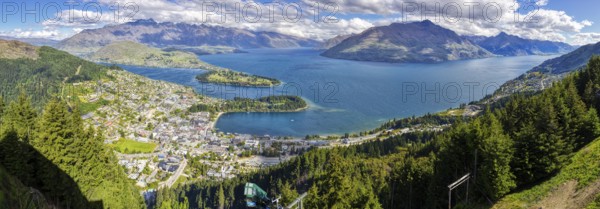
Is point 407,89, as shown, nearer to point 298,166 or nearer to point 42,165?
point 298,166

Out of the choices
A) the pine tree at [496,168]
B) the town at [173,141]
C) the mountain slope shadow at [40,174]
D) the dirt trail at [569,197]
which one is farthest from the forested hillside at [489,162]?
the town at [173,141]

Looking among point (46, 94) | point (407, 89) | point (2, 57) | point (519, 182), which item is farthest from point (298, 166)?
point (2, 57)

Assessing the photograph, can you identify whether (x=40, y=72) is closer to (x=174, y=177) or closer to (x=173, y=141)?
(x=173, y=141)

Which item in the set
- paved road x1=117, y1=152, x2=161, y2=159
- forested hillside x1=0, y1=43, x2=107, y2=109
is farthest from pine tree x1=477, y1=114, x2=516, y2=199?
forested hillside x1=0, y1=43, x2=107, y2=109

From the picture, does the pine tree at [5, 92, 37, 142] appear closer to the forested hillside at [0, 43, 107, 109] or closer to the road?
the road

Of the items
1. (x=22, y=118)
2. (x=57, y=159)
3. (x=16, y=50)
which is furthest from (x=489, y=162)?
(x=16, y=50)
